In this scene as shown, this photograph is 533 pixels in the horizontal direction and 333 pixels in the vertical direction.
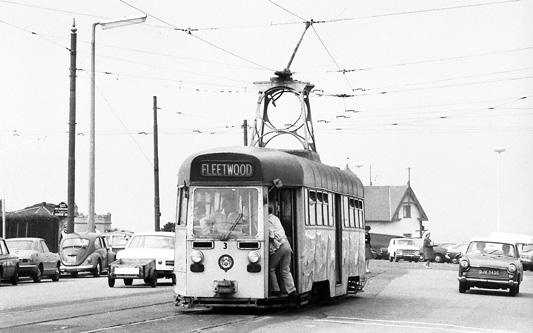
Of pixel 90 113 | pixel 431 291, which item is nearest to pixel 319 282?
pixel 431 291

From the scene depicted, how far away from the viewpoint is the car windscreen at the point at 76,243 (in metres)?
45.0

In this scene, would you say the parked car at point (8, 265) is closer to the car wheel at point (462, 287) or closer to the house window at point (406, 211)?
the car wheel at point (462, 287)

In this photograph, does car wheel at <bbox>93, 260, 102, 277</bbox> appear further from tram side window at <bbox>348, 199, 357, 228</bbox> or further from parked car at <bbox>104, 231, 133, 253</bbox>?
tram side window at <bbox>348, 199, 357, 228</bbox>

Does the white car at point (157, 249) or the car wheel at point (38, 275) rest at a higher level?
the white car at point (157, 249)

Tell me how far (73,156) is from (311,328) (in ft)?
99.8

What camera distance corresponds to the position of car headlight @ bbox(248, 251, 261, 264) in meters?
19.9

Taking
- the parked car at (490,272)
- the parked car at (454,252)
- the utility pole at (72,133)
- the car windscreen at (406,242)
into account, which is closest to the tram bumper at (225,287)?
the parked car at (490,272)

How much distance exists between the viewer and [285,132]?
2470 centimetres

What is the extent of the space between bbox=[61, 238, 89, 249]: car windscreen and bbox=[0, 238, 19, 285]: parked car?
8165 millimetres

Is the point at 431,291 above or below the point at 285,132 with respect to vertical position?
below

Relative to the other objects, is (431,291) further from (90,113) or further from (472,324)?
(90,113)

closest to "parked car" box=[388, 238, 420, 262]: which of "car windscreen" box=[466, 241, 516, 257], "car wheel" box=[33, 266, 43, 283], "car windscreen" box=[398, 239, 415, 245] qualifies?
"car windscreen" box=[398, 239, 415, 245]

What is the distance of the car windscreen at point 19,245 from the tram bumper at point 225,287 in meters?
21.6

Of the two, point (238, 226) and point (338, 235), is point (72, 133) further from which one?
point (238, 226)
